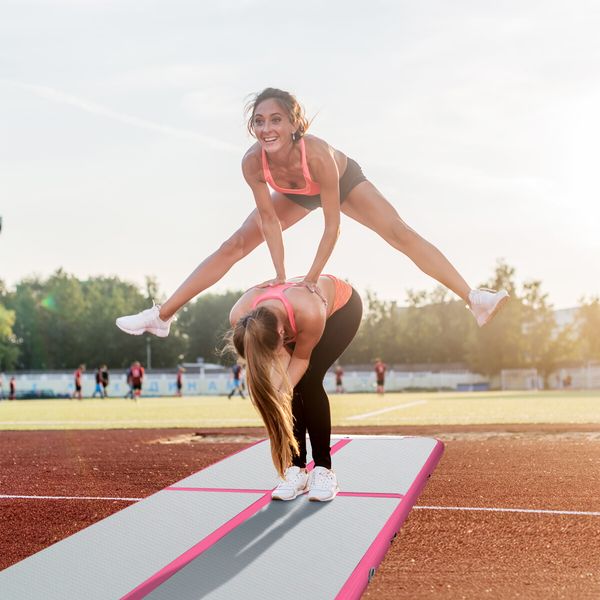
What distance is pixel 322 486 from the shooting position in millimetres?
4980

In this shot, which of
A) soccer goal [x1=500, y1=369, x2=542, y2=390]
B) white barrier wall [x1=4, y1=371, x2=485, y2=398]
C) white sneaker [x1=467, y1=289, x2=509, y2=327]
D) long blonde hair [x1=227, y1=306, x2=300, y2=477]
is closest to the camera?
long blonde hair [x1=227, y1=306, x2=300, y2=477]

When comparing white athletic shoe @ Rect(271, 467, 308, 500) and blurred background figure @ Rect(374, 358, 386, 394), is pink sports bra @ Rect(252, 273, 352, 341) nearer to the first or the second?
white athletic shoe @ Rect(271, 467, 308, 500)

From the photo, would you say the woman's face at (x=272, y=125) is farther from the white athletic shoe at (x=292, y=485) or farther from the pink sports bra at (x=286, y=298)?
the white athletic shoe at (x=292, y=485)

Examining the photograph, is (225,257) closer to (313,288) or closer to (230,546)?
(313,288)

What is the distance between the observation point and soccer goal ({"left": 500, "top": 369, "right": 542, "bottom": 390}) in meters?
56.3

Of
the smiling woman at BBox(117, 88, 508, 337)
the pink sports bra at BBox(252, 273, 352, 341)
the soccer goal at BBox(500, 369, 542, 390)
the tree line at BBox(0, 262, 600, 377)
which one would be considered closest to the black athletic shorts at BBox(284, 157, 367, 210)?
the smiling woman at BBox(117, 88, 508, 337)

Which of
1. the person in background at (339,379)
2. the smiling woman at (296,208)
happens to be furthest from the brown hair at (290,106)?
the person in background at (339,379)

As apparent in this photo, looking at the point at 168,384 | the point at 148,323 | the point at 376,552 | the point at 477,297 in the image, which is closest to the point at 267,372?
the point at 376,552

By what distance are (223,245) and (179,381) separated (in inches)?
1404

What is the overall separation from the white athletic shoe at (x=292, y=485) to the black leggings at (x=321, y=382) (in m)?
0.11

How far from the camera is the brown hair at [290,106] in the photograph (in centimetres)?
499

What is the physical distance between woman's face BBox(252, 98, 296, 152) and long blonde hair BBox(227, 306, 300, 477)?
1.31 m

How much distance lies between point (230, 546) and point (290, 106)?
8.93 ft

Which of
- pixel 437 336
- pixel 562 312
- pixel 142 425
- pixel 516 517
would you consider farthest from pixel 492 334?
pixel 516 517
